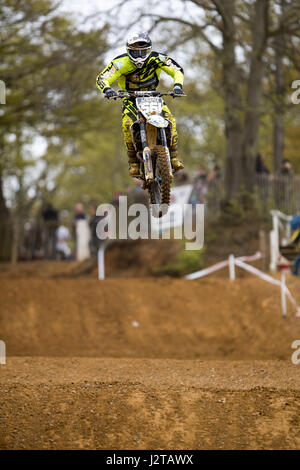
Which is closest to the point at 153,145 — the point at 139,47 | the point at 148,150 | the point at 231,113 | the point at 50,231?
the point at 148,150

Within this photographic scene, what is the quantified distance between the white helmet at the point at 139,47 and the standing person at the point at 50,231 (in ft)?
47.1

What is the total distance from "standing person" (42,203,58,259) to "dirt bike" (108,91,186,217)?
13.5m

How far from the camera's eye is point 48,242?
23.4m

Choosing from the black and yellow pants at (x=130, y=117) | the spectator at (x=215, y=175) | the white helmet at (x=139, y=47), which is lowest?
the black and yellow pants at (x=130, y=117)

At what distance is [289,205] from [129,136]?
478 inches

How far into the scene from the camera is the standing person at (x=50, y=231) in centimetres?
2300

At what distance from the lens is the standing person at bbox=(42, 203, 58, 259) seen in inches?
906

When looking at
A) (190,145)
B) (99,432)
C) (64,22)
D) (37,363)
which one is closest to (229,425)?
(99,432)

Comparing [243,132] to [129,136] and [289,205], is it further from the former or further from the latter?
[129,136]

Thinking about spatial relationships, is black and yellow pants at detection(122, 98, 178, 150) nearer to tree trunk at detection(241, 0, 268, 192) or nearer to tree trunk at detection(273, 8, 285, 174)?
tree trunk at detection(241, 0, 268, 192)

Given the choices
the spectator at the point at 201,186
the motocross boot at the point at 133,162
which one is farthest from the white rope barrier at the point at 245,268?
the motocross boot at the point at 133,162

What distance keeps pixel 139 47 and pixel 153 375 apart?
490 cm

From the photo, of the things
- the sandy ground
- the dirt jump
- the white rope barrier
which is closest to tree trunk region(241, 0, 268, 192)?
the white rope barrier

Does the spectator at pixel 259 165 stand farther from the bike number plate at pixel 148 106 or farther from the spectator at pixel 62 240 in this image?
the bike number plate at pixel 148 106
